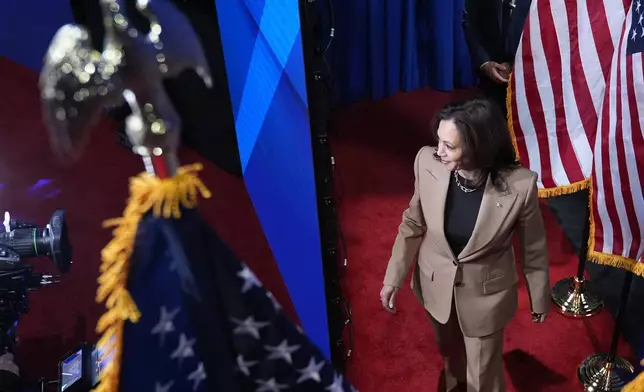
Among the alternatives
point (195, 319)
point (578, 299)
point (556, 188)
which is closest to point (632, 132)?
point (556, 188)

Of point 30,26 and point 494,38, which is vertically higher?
point 30,26

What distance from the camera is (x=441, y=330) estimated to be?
2.59 m

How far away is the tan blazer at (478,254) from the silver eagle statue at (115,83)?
1101mm

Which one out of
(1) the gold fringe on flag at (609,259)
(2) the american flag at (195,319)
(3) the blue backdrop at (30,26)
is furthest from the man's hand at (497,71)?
(3) the blue backdrop at (30,26)

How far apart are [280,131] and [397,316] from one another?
128 centimetres

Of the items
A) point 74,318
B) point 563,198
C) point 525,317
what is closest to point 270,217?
point 74,318

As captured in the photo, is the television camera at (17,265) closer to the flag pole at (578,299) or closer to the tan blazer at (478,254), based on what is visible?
the tan blazer at (478,254)

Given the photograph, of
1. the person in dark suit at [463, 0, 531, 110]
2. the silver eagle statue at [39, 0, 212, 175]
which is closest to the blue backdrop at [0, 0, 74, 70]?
the person in dark suit at [463, 0, 531, 110]

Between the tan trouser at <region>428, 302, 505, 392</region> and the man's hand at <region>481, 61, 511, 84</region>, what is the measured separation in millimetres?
1463

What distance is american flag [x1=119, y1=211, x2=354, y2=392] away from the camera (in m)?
1.35

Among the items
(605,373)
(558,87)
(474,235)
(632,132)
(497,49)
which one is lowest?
(605,373)

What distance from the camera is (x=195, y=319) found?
1383 mm

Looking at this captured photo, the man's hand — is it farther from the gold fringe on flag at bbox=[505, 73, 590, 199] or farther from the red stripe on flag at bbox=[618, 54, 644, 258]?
the red stripe on flag at bbox=[618, 54, 644, 258]

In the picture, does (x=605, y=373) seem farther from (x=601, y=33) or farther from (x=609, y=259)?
(x=601, y=33)
